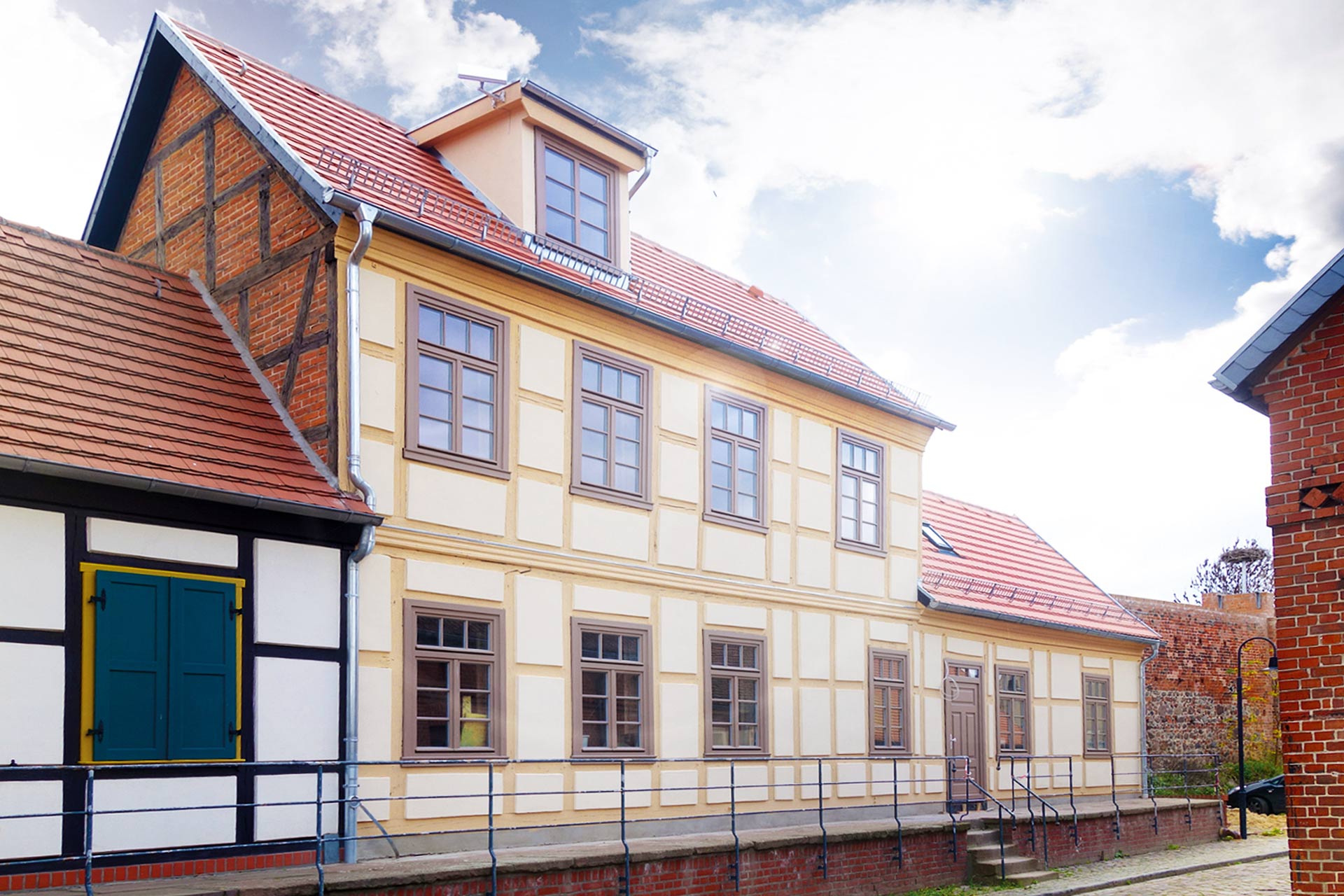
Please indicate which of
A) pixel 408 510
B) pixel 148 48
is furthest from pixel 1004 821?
pixel 148 48

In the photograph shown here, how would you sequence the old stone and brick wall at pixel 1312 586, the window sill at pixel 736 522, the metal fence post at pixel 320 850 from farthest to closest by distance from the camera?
the window sill at pixel 736 522, the metal fence post at pixel 320 850, the old stone and brick wall at pixel 1312 586

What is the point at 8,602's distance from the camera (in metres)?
9.91

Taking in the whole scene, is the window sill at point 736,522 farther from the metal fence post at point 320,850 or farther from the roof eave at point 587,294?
the metal fence post at point 320,850

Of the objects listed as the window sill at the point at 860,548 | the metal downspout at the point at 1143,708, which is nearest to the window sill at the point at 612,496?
the window sill at the point at 860,548

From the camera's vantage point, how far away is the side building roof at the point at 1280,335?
9.77m

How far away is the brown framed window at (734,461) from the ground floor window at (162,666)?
663cm

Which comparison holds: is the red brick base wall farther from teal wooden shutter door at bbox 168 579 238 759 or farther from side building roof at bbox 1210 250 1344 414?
side building roof at bbox 1210 250 1344 414

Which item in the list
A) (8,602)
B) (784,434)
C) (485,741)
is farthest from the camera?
(784,434)

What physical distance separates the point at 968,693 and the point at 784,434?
5930mm

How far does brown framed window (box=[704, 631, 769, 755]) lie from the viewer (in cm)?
1600

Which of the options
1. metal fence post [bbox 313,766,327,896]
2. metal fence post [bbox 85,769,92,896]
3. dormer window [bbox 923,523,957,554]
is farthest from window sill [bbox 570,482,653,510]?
dormer window [bbox 923,523,957,554]

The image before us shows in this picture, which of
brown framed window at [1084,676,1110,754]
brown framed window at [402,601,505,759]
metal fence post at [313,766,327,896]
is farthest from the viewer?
brown framed window at [1084,676,1110,754]

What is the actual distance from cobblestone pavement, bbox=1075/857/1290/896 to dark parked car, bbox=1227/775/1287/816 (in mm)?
7265

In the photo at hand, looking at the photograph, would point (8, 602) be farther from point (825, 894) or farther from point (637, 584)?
point (825, 894)
